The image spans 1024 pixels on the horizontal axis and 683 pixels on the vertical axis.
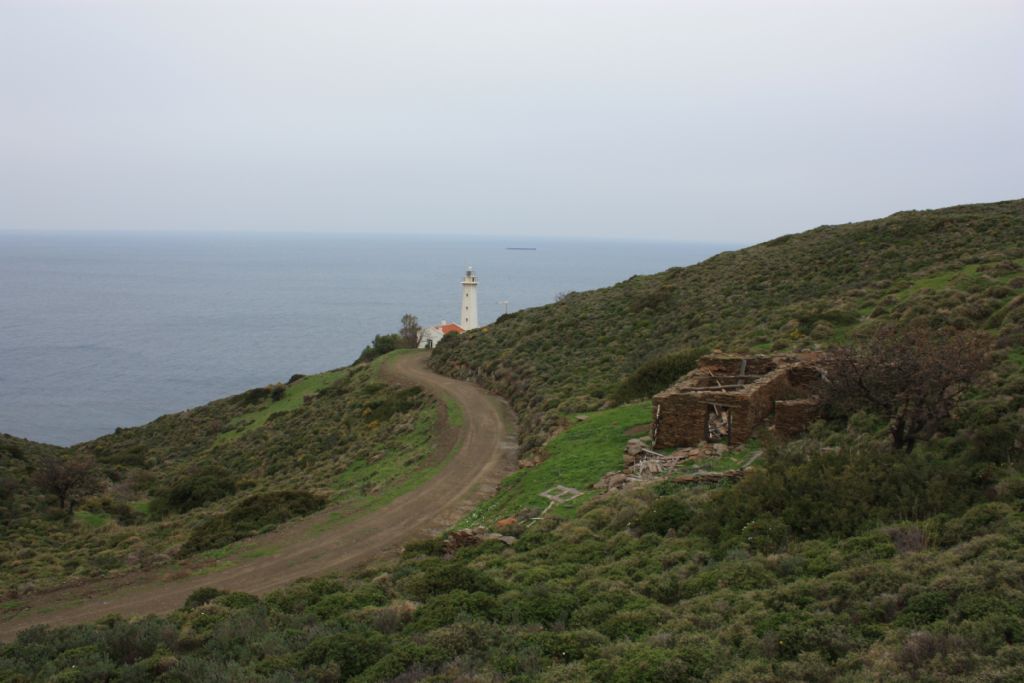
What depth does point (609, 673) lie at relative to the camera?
22.4 feet

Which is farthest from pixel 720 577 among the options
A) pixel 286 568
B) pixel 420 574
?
pixel 286 568

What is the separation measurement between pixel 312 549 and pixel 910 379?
1322 centimetres

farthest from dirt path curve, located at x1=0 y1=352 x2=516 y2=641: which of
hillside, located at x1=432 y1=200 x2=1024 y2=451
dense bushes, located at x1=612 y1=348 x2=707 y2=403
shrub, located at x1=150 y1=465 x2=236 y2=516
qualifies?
shrub, located at x1=150 y1=465 x2=236 y2=516

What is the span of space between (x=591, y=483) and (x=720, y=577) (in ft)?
22.5

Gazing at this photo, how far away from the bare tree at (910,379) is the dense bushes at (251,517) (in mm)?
14631

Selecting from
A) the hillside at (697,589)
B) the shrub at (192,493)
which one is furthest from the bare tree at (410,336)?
the hillside at (697,589)

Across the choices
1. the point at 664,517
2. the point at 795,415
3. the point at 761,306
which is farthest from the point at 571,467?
the point at 761,306

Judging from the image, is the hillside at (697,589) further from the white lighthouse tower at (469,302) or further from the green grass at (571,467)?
the white lighthouse tower at (469,302)

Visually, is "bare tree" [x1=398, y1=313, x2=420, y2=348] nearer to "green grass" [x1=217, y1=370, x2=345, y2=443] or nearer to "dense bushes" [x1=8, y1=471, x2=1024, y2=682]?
"green grass" [x1=217, y1=370, x2=345, y2=443]

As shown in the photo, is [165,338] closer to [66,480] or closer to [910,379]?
[66,480]

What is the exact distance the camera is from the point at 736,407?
51.5ft

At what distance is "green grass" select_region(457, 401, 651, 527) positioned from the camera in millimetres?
15672

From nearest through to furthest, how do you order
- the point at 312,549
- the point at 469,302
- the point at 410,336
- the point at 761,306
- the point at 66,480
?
the point at 312,549
the point at 66,480
the point at 761,306
the point at 410,336
the point at 469,302

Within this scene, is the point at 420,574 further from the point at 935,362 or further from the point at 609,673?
the point at 935,362
